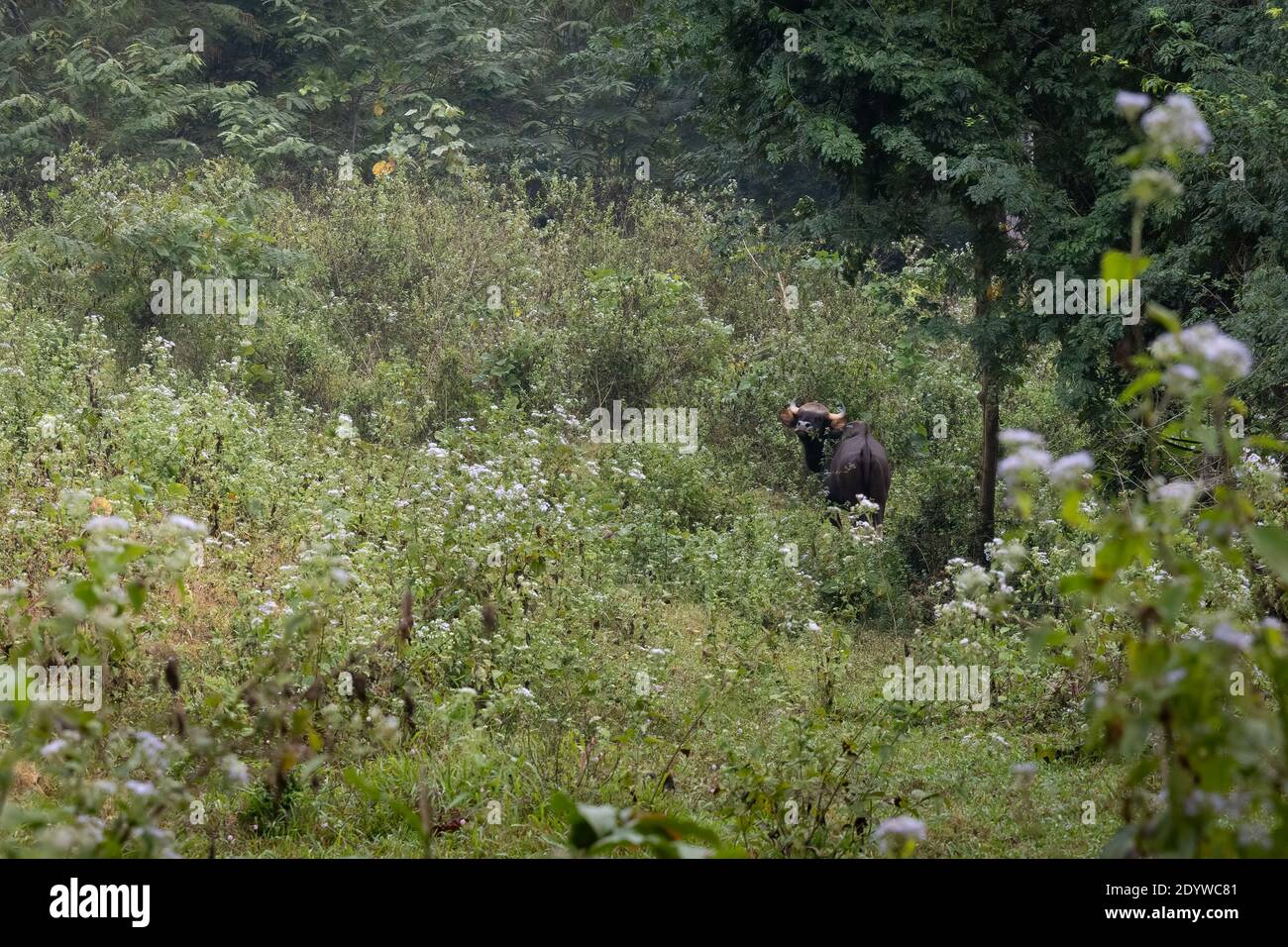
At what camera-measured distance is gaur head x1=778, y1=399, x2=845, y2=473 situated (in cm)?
1155

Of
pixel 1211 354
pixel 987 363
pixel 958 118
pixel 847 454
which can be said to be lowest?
pixel 1211 354

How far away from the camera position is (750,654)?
7.22 metres

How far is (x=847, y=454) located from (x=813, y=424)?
2.25 ft

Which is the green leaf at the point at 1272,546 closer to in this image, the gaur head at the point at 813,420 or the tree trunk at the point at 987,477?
the tree trunk at the point at 987,477

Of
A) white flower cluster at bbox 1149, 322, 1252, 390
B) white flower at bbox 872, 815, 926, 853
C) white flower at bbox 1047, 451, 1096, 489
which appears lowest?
white flower at bbox 872, 815, 926, 853

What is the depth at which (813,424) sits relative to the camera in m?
11.6

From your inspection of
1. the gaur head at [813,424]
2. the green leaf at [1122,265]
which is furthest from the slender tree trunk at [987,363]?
the green leaf at [1122,265]

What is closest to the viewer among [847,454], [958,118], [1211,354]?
[1211,354]

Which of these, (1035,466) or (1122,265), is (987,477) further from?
(1122,265)

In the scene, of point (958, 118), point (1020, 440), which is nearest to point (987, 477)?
point (958, 118)

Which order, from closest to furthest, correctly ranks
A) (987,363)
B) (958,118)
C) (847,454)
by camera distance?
(958,118), (987,363), (847,454)

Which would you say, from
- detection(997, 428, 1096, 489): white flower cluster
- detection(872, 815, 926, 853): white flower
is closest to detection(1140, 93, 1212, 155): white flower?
detection(997, 428, 1096, 489): white flower cluster

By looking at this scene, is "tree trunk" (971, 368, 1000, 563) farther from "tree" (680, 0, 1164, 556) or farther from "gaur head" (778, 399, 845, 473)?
"gaur head" (778, 399, 845, 473)

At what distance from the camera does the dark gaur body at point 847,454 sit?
10875 mm
